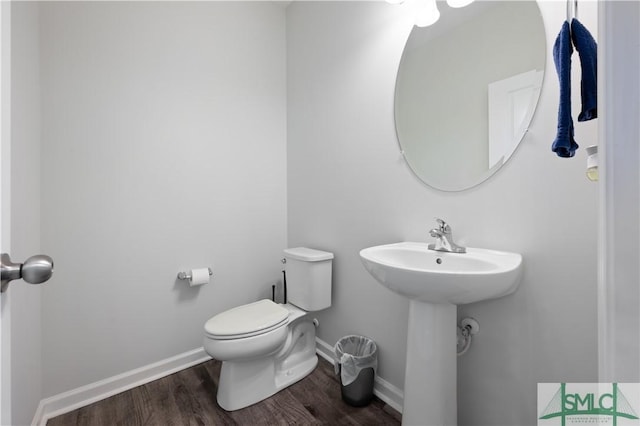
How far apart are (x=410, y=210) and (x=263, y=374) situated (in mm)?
1198

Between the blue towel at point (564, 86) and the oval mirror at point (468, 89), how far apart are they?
359 mm

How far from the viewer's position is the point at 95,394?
1.48m

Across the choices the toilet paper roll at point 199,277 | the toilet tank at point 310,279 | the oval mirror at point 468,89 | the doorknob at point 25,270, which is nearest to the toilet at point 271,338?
the toilet tank at point 310,279

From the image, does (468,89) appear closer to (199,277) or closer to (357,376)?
(357,376)

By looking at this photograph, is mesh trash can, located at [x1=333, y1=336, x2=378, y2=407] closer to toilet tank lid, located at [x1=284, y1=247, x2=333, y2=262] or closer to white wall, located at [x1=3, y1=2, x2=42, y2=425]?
toilet tank lid, located at [x1=284, y1=247, x2=333, y2=262]

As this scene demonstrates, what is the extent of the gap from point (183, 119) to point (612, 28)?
6.40 ft

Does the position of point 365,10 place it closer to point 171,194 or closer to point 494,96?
point 494,96

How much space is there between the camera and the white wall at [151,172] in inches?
55.4

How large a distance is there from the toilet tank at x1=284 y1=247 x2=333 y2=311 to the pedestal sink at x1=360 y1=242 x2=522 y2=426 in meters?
0.64

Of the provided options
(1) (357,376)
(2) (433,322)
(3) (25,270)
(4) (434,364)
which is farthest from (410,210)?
(3) (25,270)

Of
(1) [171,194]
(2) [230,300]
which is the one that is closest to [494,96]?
(1) [171,194]

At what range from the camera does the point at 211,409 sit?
1.42 meters

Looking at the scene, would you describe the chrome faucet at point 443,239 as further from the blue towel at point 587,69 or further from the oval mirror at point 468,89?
the blue towel at point 587,69

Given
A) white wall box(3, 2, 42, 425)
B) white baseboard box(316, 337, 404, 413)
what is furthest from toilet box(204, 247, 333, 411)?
white wall box(3, 2, 42, 425)
